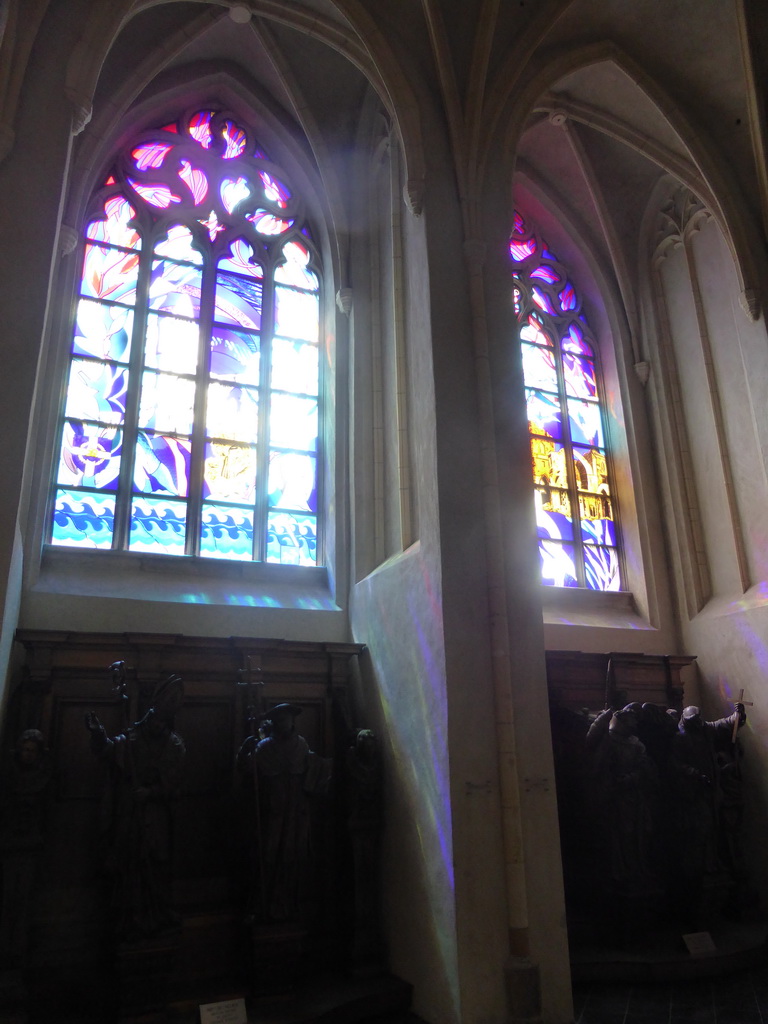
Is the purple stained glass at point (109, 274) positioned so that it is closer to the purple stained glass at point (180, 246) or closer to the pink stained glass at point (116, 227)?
the pink stained glass at point (116, 227)

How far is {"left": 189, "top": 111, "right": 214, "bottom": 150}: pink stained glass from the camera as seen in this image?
28.5ft

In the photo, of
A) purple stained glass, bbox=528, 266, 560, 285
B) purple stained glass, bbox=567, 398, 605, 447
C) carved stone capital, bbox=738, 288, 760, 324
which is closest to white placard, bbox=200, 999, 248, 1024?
purple stained glass, bbox=567, 398, 605, 447

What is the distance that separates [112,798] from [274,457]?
365 centimetres

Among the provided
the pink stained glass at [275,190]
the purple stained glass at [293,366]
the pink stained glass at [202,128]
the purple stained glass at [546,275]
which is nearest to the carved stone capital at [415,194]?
the purple stained glass at [293,366]

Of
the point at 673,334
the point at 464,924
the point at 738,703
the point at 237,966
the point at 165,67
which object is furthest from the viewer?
the point at 673,334

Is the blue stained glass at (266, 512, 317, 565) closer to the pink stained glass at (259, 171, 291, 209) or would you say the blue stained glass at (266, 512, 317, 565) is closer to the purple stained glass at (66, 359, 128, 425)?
the purple stained glass at (66, 359, 128, 425)

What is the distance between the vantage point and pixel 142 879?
488cm

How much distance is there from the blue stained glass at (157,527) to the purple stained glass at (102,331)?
1.44 m

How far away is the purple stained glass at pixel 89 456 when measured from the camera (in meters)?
6.81

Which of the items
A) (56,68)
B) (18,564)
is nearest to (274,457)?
(18,564)

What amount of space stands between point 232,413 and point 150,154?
3056mm

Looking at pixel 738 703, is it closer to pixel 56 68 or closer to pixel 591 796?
pixel 591 796

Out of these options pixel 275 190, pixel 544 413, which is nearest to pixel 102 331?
pixel 275 190

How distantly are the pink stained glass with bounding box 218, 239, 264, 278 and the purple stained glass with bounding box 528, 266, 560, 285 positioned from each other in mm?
3711
